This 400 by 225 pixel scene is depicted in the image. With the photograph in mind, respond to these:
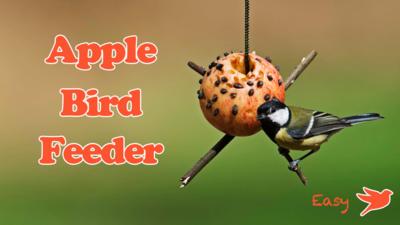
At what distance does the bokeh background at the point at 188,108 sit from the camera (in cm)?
475

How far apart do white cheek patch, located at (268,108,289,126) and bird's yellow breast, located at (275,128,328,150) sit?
1.1 inches

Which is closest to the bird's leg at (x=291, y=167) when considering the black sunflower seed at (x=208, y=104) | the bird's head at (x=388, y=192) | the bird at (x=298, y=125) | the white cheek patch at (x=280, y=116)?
the bird at (x=298, y=125)

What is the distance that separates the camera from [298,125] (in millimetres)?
2156

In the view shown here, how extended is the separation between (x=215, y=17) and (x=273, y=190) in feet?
9.50

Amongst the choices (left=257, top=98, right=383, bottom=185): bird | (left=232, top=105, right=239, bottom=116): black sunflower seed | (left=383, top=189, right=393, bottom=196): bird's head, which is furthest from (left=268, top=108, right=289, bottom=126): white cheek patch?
(left=383, top=189, right=393, bottom=196): bird's head

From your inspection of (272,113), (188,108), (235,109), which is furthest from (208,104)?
(188,108)

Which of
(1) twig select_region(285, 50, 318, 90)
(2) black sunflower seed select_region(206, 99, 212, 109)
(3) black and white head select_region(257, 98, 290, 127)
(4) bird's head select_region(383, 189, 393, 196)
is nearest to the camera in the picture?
(3) black and white head select_region(257, 98, 290, 127)

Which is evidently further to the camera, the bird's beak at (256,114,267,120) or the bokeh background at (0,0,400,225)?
the bokeh background at (0,0,400,225)

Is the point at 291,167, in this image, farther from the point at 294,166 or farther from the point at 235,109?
the point at 235,109

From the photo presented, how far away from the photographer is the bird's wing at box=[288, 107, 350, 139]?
214 centimetres

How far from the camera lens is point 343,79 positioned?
6.67 metres

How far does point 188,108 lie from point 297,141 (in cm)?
406

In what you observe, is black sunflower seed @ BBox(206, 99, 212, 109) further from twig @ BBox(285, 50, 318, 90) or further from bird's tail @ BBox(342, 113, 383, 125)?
bird's tail @ BBox(342, 113, 383, 125)

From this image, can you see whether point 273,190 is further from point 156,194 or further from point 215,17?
point 215,17
